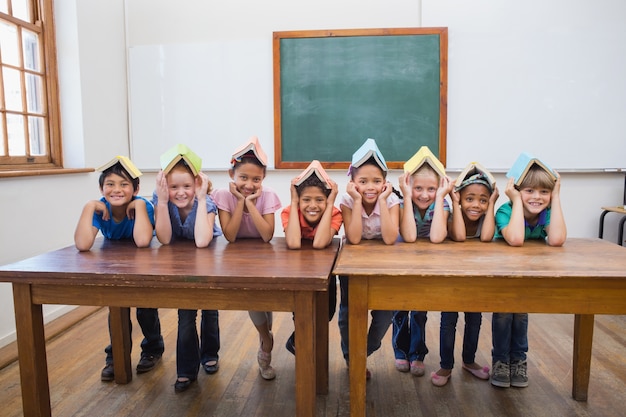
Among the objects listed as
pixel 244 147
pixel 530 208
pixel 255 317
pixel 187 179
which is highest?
pixel 244 147

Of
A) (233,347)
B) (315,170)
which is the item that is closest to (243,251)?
(315,170)

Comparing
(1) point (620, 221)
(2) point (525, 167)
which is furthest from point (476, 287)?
(1) point (620, 221)

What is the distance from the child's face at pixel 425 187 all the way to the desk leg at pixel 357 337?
799 millimetres

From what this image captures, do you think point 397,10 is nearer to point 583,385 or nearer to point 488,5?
point 488,5

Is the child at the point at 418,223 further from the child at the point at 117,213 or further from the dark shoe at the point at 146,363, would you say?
the dark shoe at the point at 146,363

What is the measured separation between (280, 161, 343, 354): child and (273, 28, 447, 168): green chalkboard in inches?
80.3

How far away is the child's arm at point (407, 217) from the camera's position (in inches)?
84.6

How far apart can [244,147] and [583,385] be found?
6.20ft

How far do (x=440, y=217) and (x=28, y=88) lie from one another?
3.02m

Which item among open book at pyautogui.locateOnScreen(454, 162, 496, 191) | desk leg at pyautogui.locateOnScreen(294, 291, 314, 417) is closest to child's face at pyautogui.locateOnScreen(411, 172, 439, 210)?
open book at pyautogui.locateOnScreen(454, 162, 496, 191)

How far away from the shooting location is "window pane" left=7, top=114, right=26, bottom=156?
10.7 feet

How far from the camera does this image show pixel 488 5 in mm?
3953

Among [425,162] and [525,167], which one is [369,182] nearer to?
[425,162]

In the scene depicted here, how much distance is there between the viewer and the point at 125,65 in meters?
4.32
